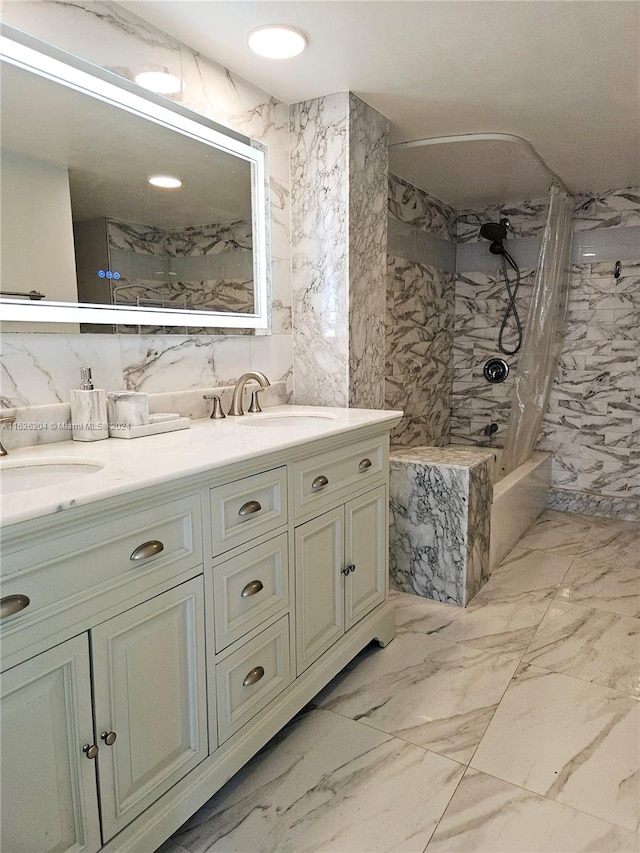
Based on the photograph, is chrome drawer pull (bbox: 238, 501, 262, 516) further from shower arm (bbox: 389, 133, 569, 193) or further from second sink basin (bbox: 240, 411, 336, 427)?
shower arm (bbox: 389, 133, 569, 193)

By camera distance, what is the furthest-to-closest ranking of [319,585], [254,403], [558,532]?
[558,532]
[254,403]
[319,585]

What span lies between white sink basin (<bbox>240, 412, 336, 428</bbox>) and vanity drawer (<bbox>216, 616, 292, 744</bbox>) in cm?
75

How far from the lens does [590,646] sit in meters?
2.28

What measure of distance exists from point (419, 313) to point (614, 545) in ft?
6.15

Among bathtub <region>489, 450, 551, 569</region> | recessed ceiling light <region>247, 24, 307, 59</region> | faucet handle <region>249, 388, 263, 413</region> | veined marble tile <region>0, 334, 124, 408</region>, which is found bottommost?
bathtub <region>489, 450, 551, 569</region>

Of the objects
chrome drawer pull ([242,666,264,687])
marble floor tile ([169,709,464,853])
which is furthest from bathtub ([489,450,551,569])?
chrome drawer pull ([242,666,264,687])

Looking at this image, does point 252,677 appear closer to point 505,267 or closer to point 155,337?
point 155,337

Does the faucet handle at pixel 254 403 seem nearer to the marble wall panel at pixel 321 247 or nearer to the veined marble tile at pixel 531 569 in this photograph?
the marble wall panel at pixel 321 247

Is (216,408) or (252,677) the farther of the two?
(216,408)

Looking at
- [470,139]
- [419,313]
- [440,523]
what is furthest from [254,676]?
[419,313]

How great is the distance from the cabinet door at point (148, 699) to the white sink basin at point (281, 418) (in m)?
0.90

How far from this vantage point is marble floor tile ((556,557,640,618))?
8.63 feet

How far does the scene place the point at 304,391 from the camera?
8.50ft

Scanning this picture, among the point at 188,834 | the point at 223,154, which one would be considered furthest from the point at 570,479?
the point at 188,834
